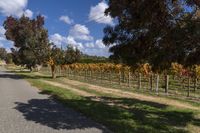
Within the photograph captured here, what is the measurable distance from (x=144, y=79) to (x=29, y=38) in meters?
18.7

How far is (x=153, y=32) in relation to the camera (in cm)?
1134

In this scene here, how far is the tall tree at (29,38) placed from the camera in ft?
159

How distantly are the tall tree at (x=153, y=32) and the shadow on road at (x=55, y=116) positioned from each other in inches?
99.7

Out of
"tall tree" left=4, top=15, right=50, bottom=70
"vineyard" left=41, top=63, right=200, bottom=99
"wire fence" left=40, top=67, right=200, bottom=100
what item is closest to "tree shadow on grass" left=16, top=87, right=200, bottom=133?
"vineyard" left=41, top=63, right=200, bottom=99

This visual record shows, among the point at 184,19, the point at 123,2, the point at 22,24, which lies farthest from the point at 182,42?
the point at 22,24

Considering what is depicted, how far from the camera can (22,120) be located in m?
11.4

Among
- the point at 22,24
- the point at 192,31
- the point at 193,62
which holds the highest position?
the point at 22,24

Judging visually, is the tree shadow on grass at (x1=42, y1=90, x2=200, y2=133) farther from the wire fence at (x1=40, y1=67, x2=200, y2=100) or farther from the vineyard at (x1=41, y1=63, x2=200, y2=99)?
the wire fence at (x1=40, y1=67, x2=200, y2=100)

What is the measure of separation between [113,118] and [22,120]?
2836 mm

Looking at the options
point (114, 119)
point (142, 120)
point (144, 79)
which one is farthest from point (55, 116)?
point (144, 79)

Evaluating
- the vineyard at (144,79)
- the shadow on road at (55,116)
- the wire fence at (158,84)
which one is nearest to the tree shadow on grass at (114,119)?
the shadow on road at (55,116)

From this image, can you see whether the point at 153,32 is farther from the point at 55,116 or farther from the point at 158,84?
the point at 158,84

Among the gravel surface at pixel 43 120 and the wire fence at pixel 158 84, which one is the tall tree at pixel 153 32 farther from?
the wire fence at pixel 158 84

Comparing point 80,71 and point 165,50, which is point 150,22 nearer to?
point 165,50
